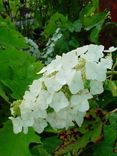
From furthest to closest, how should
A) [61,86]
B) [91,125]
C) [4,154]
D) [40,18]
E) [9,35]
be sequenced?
[40,18]
[9,35]
[4,154]
[91,125]
[61,86]

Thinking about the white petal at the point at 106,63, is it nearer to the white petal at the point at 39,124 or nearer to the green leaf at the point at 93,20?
the white petal at the point at 39,124

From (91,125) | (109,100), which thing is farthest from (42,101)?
(109,100)

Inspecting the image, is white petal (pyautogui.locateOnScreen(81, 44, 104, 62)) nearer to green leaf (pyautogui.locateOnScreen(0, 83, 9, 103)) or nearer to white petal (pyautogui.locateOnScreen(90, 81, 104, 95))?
white petal (pyautogui.locateOnScreen(90, 81, 104, 95))

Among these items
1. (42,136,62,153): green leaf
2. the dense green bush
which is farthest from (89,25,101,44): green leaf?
(42,136,62,153): green leaf

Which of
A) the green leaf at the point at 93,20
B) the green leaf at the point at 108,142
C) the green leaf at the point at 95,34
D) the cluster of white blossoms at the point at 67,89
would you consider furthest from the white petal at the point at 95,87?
the green leaf at the point at 93,20

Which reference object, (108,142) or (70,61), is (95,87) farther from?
(108,142)

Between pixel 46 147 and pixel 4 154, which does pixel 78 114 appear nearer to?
pixel 4 154

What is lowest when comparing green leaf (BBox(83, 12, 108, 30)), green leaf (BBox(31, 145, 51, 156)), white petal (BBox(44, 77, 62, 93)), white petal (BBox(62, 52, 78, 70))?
green leaf (BBox(83, 12, 108, 30))
